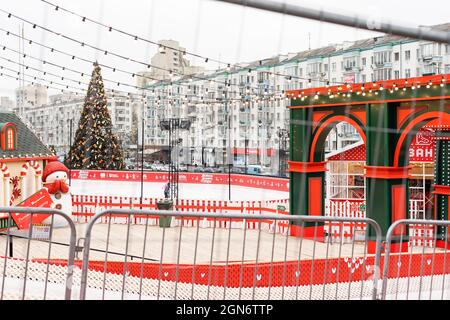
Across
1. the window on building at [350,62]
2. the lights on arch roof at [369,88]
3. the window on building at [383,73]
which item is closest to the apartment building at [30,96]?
the lights on arch roof at [369,88]

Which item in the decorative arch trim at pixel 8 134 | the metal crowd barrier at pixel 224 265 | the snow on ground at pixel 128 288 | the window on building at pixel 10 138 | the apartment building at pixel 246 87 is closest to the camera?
the metal crowd barrier at pixel 224 265

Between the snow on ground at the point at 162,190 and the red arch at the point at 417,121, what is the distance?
7.32m

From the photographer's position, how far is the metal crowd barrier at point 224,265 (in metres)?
3.00

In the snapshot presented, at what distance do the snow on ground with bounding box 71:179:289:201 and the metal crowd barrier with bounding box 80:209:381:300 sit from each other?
4594mm

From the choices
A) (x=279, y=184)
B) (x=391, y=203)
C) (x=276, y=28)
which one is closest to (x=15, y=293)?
(x=276, y=28)

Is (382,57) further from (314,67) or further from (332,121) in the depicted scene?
(332,121)

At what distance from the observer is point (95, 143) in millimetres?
15062

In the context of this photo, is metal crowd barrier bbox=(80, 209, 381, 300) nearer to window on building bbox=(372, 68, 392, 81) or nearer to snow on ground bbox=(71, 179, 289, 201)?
window on building bbox=(372, 68, 392, 81)

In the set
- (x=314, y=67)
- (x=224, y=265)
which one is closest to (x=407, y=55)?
(x=314, y=67)

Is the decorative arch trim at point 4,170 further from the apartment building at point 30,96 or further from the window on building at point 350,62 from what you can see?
the window on building at point 350,62

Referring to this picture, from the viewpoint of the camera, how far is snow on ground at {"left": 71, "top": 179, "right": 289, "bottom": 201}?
617 inches

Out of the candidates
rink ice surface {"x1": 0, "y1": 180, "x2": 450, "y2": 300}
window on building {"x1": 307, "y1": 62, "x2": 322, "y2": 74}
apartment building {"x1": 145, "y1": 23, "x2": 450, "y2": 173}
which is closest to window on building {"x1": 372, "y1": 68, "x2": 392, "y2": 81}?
apartment building {"x1": 145, "y1": 23, "x2": 450, "y2": 173}

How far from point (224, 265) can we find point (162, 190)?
11448 millimetres
